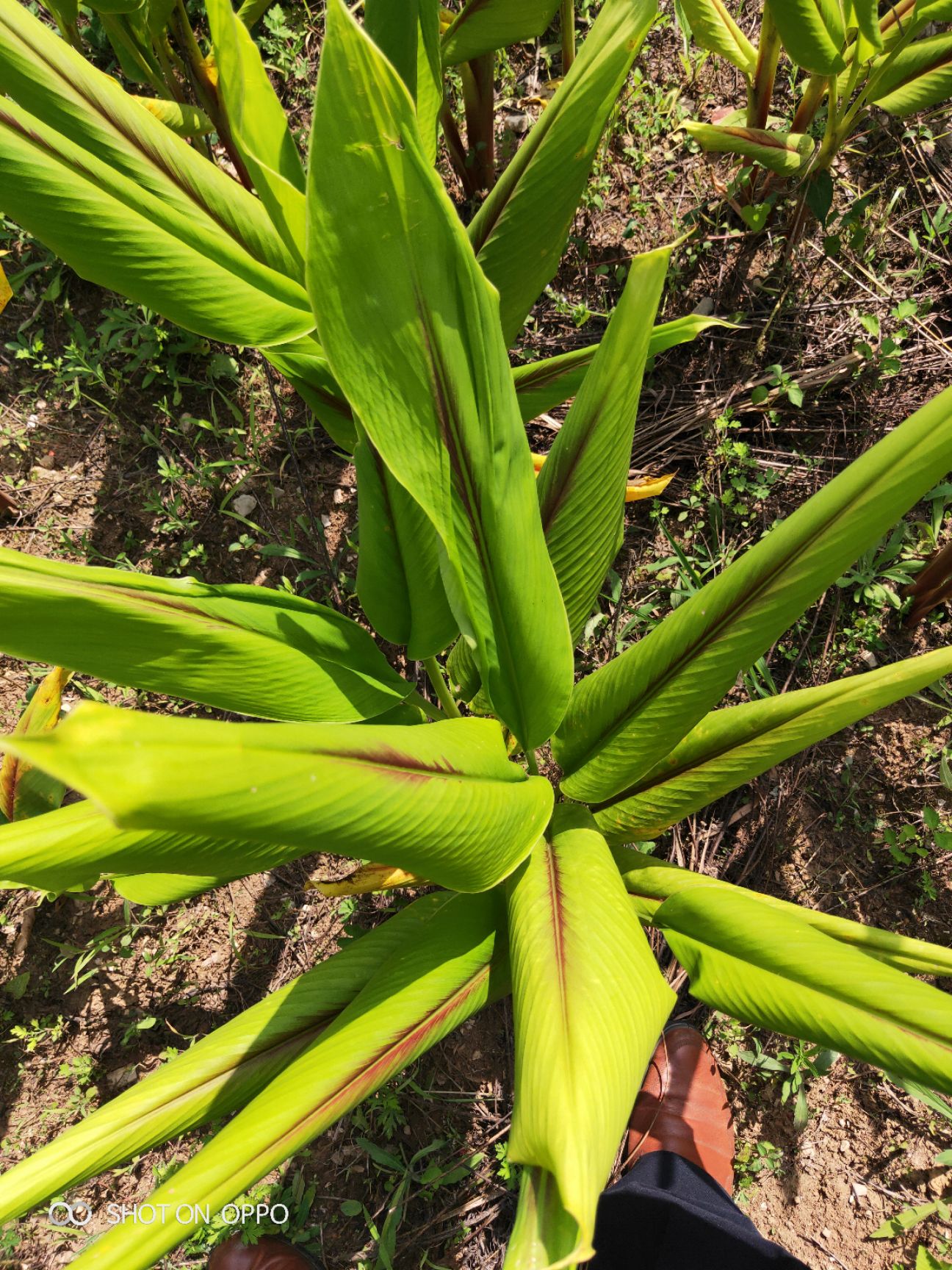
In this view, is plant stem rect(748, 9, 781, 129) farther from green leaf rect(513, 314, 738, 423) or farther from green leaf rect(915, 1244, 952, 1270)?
green leaf rect(915, 1244, 952, 1270)

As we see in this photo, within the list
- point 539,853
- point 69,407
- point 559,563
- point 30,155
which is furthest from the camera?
point 69,407

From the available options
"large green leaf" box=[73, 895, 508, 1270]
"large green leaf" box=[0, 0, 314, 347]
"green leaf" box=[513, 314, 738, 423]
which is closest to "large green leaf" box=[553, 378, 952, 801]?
"large green leaf" box=[73, 895, 508, 1270]

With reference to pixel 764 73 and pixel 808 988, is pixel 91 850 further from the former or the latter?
pixel 764 73

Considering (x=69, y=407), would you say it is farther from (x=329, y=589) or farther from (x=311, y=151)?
(x=311, y=151)

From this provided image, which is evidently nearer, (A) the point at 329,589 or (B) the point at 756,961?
(B) the point at 756,961

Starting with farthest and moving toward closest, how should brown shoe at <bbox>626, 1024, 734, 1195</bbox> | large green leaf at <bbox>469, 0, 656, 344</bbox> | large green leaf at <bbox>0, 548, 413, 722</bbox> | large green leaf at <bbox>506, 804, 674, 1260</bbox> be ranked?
brown shoe at <bbox>626, 1024, 734, 1195</bbox> → large green leaf at <bbox>469, 0, 656, 344</bbox> → large green leaf at <bbox>0, 548, 413, 722</bbox> → large green leaf at <bbox>506, 804, 674, 1260</bbox>

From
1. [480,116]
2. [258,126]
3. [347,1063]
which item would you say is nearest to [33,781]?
[347,1063]

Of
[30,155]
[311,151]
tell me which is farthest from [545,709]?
[30,155]
